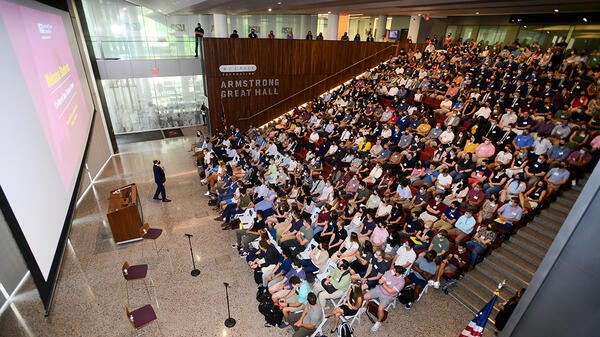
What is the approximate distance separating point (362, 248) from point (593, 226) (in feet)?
11.3

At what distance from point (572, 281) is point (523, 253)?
107 inches

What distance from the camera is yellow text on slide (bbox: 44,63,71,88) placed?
16.6ft

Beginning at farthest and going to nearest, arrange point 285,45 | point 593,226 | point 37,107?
1. point 285,45
2. point 37,107
3. point 593,226

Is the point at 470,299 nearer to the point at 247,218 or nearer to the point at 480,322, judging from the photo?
the point at 480,322

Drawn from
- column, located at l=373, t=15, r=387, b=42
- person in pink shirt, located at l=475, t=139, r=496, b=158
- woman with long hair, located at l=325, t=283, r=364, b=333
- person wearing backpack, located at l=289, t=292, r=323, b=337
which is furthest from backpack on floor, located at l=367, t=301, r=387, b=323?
column, located at l=373, t=15, r=387, b=42

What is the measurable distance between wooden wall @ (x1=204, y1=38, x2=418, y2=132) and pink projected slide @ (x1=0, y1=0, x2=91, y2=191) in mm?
6267

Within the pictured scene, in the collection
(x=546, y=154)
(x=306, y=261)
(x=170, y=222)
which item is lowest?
(x=170, y=222)

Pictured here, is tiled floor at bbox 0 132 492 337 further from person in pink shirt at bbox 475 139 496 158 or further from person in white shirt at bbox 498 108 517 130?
person in white shirt at bbox 498 108 517 130

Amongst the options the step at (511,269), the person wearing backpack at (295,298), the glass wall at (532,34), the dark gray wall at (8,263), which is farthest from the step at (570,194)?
the glass wall at (532,34)

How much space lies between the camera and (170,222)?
7656 millimetres

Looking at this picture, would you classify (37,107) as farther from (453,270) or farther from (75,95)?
(453,270)

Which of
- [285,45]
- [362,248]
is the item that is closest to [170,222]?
[362,248]

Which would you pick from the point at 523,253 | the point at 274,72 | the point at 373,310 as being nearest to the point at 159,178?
the point at 373,310

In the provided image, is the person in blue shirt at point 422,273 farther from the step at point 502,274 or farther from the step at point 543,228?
the step at point 543,228
